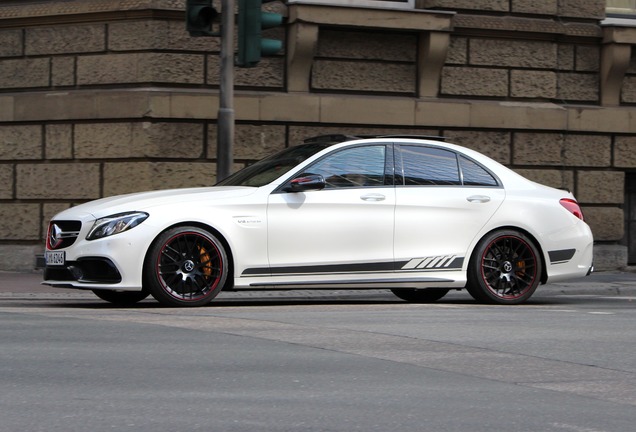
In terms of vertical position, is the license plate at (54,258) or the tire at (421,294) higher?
the license plate at (54,258)

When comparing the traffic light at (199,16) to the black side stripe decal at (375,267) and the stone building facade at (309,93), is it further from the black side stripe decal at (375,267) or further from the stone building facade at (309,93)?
the black side stripe decal at (375,267)

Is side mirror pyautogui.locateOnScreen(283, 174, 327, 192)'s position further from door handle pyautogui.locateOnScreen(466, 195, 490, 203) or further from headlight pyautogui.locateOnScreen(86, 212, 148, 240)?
door handle pyautogui.locateOnScreen(466, 195, 490, 203)

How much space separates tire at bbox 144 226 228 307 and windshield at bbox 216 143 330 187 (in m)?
0.80

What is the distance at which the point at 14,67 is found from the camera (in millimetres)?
17109

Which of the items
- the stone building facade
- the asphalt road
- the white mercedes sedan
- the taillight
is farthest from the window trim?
the asphalt road

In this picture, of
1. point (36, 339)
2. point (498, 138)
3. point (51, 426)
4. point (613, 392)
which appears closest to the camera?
point (51, 426)

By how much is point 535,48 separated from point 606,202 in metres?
2.39

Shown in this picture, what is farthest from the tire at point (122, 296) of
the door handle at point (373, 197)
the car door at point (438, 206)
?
the car door at point (438, 206)

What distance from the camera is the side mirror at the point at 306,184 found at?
35.8 feet

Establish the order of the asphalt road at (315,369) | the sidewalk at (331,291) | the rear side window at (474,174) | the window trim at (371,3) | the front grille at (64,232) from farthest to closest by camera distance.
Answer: the window trim at (371,3) → the sidewalk at (331,291) → the rear side window at (474,174) → the front grille at (64,232) → the asphalt road at (315,369)

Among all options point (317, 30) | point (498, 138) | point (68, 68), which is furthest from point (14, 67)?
point (498, 138)

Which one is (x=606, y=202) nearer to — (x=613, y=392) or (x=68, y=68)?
(x=68, y=68)

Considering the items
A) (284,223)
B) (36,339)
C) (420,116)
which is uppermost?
(420,116)

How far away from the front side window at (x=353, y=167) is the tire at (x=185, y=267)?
1149 mm
